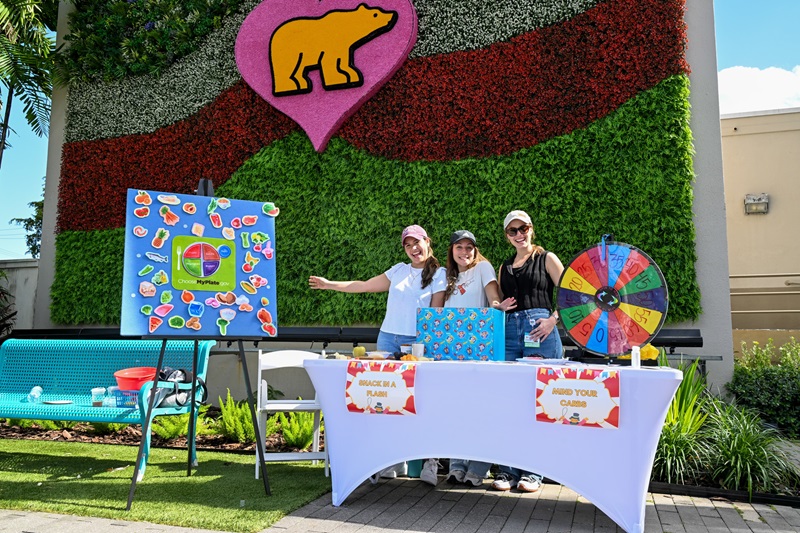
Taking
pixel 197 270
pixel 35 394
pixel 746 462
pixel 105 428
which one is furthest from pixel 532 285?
pixel 105 428

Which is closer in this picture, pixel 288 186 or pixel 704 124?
pixel 704 124

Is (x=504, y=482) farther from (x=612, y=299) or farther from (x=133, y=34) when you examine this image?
(x=133, y=34)

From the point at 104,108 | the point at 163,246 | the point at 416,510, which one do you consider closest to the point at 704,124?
the point at 416,510

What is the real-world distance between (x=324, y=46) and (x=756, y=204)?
250 inches

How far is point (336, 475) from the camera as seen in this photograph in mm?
3674

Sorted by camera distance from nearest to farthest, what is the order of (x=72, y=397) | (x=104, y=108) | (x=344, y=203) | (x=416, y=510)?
(x=416, y=510) → (x=72, y=397) → (x=344, y=203) → (x=104, y=108)

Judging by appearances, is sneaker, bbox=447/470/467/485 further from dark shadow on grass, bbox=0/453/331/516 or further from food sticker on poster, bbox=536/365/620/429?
food sticker on poster, bbox=536/365/620/429

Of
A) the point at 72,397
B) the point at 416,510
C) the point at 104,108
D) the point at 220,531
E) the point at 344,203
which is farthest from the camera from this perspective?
the point at 104,108

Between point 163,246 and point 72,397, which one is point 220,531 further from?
point 72,397

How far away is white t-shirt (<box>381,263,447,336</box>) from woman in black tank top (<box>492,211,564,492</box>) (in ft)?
1.75

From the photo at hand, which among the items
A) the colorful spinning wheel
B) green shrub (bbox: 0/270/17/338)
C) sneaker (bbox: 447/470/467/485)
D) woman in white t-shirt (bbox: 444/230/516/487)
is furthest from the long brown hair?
green shrub (bbox: 0/270/17/338)

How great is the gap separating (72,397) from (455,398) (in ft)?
11.9

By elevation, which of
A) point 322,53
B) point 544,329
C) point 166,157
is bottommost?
point 544,329

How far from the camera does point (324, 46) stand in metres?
7.32
